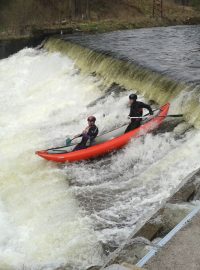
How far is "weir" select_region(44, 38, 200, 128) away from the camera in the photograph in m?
11.2

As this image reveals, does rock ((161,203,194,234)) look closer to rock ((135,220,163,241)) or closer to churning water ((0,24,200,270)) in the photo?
rock ((135,220,163,241))

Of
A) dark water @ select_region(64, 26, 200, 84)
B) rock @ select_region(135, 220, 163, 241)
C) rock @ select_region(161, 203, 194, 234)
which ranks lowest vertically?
rock @ select_region(135, 220, 163, 241)

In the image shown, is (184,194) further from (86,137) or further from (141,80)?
(141,80)

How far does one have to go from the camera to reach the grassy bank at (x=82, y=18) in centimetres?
2883

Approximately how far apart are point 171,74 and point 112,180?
6.16 metres

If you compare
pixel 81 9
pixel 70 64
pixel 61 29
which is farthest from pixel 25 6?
pixel 70 64

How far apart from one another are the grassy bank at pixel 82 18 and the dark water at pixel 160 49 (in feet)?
13.5

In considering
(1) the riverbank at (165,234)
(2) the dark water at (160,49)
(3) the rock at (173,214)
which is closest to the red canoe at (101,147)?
(2) the dark water at (160,49)

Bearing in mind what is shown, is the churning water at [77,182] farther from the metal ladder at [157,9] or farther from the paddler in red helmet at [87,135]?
the metal ladder at [157,9]

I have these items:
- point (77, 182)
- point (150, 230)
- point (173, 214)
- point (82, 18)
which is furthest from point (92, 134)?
point (82, 18)

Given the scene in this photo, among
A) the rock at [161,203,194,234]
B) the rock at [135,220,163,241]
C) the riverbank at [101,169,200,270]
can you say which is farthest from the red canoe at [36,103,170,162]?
the rock at [135,220,163,241]

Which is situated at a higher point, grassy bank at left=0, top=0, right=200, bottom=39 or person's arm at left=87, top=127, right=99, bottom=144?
grassy bank at left=0, top=0, right=200, bottom=39

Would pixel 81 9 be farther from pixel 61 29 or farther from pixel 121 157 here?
pixel 121 157

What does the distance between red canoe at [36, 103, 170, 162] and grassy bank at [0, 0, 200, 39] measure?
1802 centimetres
